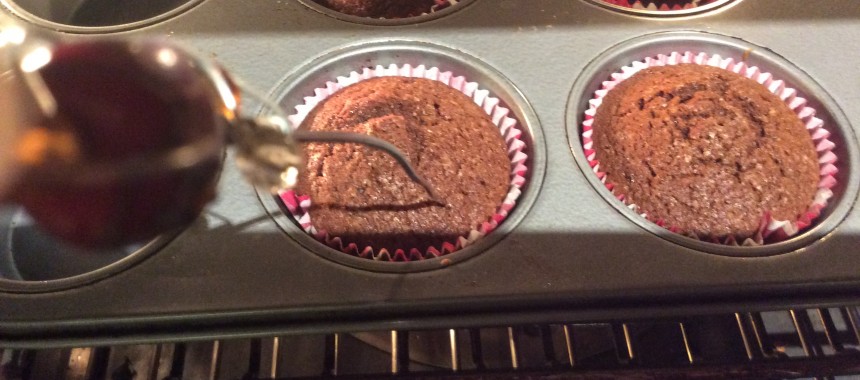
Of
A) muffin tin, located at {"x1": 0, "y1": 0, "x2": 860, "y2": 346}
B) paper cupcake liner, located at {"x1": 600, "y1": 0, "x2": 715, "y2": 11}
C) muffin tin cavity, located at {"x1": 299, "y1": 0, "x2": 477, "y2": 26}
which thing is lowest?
muffin tin, located at {"x1": 0, "y1": 0, "x2": 860, "y2": 346}

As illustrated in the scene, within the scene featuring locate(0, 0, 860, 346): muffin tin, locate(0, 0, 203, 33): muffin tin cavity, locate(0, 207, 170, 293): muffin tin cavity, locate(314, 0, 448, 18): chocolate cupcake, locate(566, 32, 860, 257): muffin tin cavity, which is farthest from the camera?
locate(0, 0, 203, 33): muffin tin cavity

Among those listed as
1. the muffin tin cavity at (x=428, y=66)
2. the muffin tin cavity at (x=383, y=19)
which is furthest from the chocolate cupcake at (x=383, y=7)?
the muffin tin cavity at (x=428, y=66)

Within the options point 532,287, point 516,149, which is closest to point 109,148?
point 532,287

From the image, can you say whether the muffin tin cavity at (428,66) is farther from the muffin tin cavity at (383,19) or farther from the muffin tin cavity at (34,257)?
the muffin tin cavity at (34,257)

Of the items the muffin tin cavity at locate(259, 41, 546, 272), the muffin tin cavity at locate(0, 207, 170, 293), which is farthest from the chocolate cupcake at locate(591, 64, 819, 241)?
the muffin tin cavity at locate(0, 207, 170, 293)

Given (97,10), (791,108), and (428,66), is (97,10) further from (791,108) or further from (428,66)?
(791,108)

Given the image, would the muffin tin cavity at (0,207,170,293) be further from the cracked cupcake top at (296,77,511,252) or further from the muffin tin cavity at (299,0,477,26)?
the muffin tin cavity at (299,0,477,26)

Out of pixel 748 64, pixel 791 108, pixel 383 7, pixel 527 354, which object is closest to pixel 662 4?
pixel 748 64

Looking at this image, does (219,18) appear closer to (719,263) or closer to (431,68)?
(431,68)
